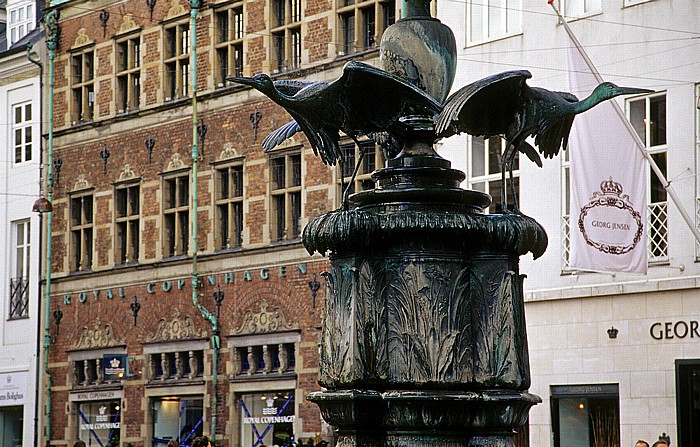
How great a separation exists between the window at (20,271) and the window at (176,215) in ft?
18.6

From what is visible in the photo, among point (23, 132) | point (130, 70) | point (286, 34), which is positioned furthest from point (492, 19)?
point (23, 132)

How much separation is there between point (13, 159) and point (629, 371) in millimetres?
18944

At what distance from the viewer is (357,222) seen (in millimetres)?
6355

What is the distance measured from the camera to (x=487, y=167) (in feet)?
74.3

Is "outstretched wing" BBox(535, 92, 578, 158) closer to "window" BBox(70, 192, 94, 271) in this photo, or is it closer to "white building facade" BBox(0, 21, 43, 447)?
"window" BBox(70, 192, 94, 271)

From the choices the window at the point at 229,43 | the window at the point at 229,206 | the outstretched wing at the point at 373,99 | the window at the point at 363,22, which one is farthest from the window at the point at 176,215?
the outstretched wing at the point at 373,99

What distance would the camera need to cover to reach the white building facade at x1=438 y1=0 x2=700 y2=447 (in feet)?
64.8

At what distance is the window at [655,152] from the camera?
20.0 m

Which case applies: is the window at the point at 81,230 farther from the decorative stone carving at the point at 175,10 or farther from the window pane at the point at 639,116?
the window pane at the point at 639,116

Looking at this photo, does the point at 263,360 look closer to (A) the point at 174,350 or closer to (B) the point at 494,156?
(A) the point at 174,350

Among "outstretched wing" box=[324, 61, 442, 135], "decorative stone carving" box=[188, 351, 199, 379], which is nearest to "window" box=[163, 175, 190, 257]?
"decorative stone carving" box=[188, 351, 199, 379]

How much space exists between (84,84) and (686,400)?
1733 centimetres

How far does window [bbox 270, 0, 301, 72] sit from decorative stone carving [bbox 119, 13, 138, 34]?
466 cm

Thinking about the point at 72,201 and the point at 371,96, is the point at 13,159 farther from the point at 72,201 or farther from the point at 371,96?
the point at 371,96
